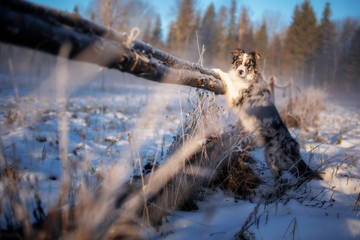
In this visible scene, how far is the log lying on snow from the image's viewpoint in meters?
0.77

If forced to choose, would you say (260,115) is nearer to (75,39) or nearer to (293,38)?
(75,39)

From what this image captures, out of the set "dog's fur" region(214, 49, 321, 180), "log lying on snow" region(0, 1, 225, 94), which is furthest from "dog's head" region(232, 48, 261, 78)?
"log lying on snow" region(0, 1, 225, 94)

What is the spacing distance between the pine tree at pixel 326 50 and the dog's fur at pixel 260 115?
36.1m

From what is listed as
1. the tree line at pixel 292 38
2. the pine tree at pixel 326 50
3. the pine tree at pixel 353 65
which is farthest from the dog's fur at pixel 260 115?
the pine tree at pixel 353 65

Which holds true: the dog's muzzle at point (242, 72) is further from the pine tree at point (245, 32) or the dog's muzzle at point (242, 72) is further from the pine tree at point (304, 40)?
the pine tree at point (304, 40)

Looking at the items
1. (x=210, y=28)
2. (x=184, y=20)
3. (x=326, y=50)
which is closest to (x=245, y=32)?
(x=210, y=28)

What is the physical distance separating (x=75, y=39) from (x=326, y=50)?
144 feet

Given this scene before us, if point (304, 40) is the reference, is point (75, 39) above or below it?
below

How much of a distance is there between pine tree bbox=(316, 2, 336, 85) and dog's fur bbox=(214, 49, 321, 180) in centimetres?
3611

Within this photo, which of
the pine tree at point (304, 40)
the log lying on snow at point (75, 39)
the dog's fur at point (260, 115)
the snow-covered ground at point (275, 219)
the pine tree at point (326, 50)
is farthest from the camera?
the pine tree at point (326, 50)

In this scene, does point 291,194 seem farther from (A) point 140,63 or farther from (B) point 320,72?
(B) point 320,72

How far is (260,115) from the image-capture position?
9.06 ft

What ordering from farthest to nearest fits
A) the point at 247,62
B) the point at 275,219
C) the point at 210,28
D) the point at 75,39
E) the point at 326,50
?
the point at 326,50, the point at 210,28, the point at 247,62, the point at 275,219, the point at 75,39

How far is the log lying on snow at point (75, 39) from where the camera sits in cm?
77
